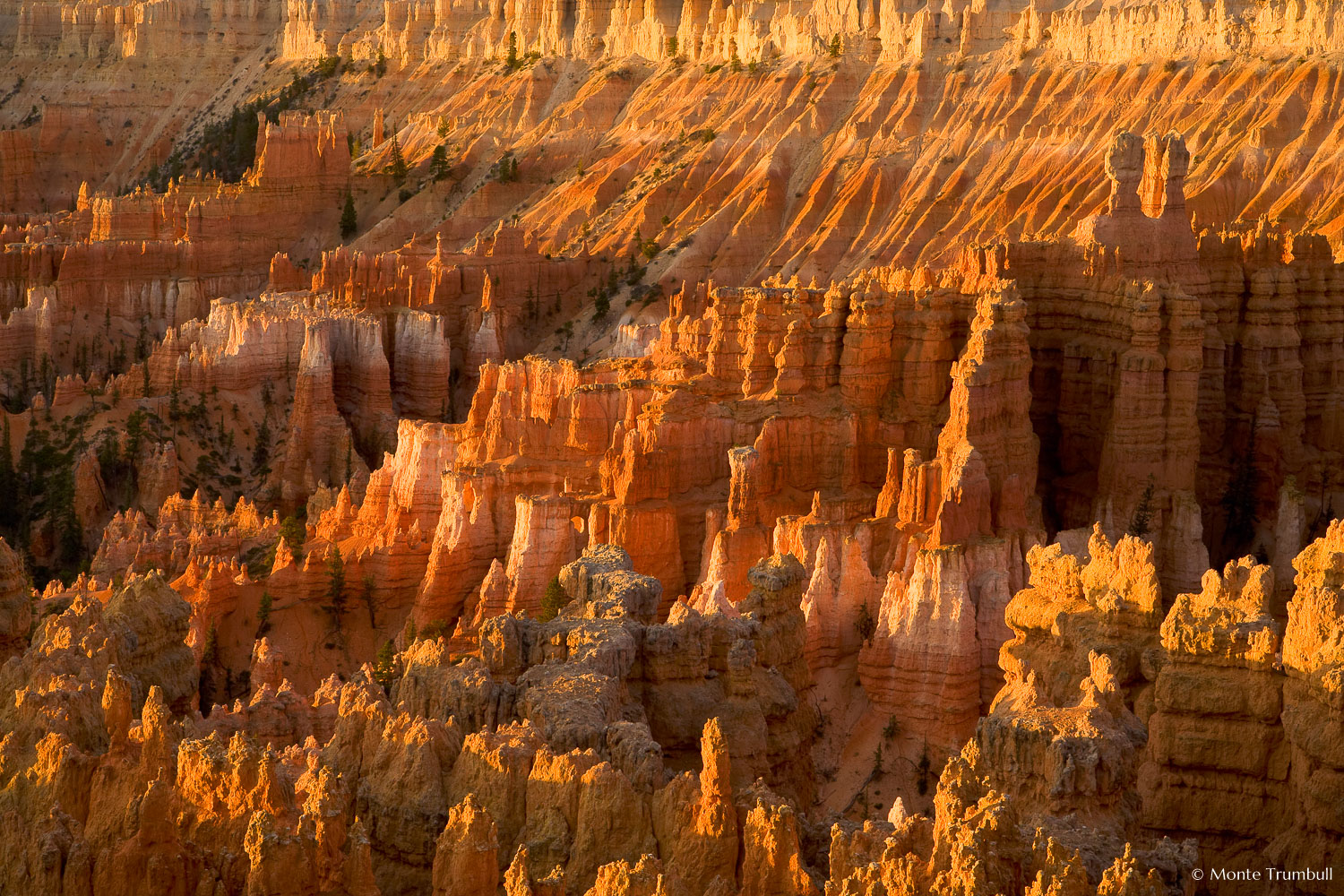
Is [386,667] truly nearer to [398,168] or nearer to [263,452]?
[263,452]

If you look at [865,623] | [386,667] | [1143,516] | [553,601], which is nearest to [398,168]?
[553,601]

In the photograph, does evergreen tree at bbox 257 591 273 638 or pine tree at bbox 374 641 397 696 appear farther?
evergreen tree at bbox 257 591 273 638

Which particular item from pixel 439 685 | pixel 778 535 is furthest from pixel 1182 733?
pixel 778 535

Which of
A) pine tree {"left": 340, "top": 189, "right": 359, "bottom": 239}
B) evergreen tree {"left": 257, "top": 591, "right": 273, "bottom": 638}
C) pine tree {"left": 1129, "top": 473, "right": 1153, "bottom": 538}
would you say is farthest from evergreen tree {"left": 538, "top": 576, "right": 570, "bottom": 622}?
pine tree {"left": 340, "top": 189, "right": 359, "bottom": 239}

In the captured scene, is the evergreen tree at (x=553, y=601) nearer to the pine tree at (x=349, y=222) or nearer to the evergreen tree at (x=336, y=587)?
the evergreen tree at (x=336, y=587)

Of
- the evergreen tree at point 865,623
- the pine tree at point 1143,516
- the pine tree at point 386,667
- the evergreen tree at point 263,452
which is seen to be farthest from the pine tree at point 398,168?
the evergreen tree at point 865,623

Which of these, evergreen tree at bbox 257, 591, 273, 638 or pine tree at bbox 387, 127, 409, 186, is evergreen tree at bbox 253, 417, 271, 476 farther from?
pine tree at bbox 387, 127, 409, 186

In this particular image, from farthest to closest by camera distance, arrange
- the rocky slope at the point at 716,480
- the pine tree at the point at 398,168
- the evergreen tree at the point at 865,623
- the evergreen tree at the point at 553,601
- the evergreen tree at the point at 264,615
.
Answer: the pine tree at the point at 398,168
the evergreen tree at the point at 264,615
the evergreen tree at the point at 865,623
the evergreen tree at the point at 553,601
the rocky slope at the point at 716,480

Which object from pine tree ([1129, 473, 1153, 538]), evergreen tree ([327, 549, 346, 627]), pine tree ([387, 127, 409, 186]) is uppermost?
pine tree ([387, 127, 409, 186])

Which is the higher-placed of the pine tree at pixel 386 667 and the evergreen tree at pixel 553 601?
the evergreen tree at pixel 553 601

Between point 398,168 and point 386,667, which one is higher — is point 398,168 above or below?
above

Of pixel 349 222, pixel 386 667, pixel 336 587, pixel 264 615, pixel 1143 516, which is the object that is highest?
pixel 349 222
